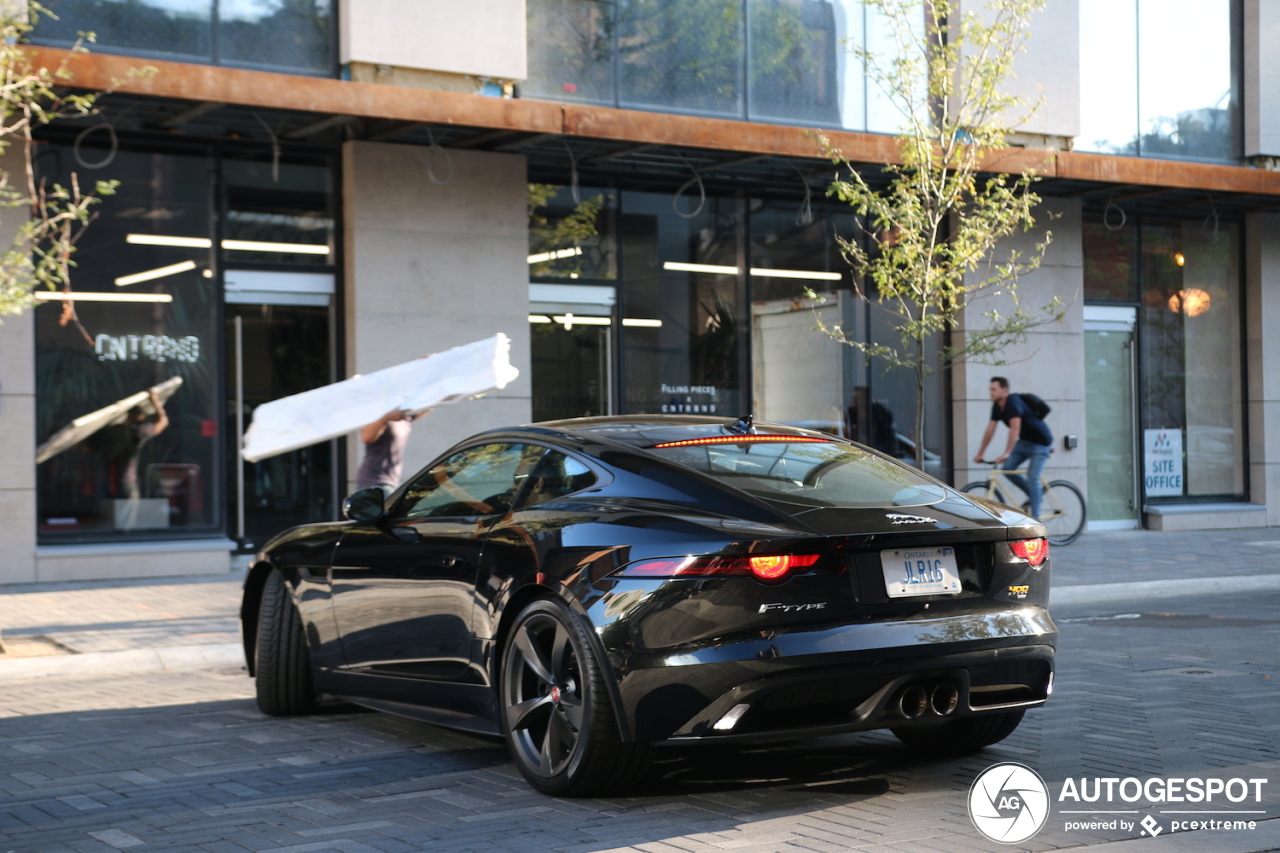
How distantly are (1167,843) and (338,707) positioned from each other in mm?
4329

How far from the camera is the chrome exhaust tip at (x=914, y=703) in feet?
15.6

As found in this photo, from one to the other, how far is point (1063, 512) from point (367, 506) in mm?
12140

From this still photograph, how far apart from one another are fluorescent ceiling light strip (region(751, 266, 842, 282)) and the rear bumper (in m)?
12.4

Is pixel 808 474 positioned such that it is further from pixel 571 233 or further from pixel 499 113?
pixel 571 233

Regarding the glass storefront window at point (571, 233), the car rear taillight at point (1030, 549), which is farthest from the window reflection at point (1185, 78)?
the car rear taillight at point (1030, 549)

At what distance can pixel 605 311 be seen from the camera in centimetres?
1580

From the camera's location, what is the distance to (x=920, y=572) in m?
4.79

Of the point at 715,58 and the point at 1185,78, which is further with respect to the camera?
the point at 1185,78

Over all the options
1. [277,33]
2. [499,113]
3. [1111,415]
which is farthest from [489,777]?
[1111,415]

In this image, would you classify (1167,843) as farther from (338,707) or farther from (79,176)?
(79,176)

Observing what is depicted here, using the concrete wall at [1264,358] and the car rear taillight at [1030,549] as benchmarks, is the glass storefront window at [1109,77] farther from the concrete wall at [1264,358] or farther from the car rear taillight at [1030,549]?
the car rear taillight at [1030,549]

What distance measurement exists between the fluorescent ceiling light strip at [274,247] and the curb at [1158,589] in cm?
789

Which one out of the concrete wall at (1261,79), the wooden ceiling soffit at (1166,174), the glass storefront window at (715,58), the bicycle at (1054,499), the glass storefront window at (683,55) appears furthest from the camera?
the concrete wall at (1261,79)

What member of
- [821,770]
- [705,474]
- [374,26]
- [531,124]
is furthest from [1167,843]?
[374,26]
